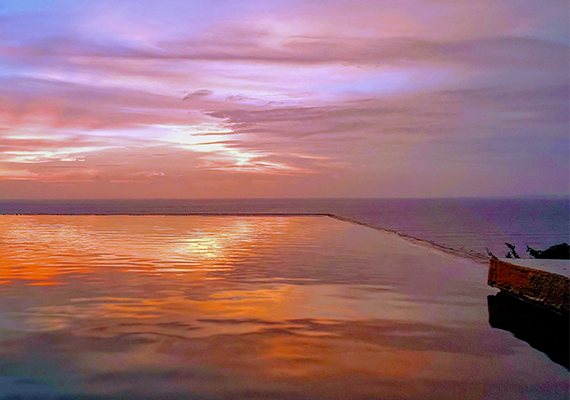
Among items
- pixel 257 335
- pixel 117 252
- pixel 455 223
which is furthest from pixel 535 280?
pixel 455 223

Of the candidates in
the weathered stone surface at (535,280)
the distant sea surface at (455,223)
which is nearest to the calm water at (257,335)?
the weathered stone surface at (535,280)

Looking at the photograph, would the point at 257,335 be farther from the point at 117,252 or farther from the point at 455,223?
the point at 455,223

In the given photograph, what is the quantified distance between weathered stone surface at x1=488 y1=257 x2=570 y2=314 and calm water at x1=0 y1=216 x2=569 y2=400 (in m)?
0.44

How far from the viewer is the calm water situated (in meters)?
3.65

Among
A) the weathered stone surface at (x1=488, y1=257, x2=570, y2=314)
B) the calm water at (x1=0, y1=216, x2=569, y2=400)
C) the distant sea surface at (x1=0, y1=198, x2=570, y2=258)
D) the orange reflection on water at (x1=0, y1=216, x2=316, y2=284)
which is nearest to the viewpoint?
the calm water at (x1=0, y1=216, x2=569, y2=400)

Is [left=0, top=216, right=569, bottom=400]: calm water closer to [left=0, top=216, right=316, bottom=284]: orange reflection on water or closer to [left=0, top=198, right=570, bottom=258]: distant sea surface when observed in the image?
[left=0, top=216, right=316, bottom=284]: orange reflection on water

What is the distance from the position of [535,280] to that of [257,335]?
10.9 ft

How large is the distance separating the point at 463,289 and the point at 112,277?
5625 millimetres

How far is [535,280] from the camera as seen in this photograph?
5.86 meters

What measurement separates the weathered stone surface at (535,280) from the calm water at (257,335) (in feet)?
1.44

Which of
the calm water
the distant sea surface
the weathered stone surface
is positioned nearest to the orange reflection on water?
the calm water

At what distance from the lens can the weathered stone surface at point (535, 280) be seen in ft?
17.6

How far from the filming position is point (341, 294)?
7.16 metres

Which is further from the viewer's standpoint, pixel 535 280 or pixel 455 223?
pixel 455 223
